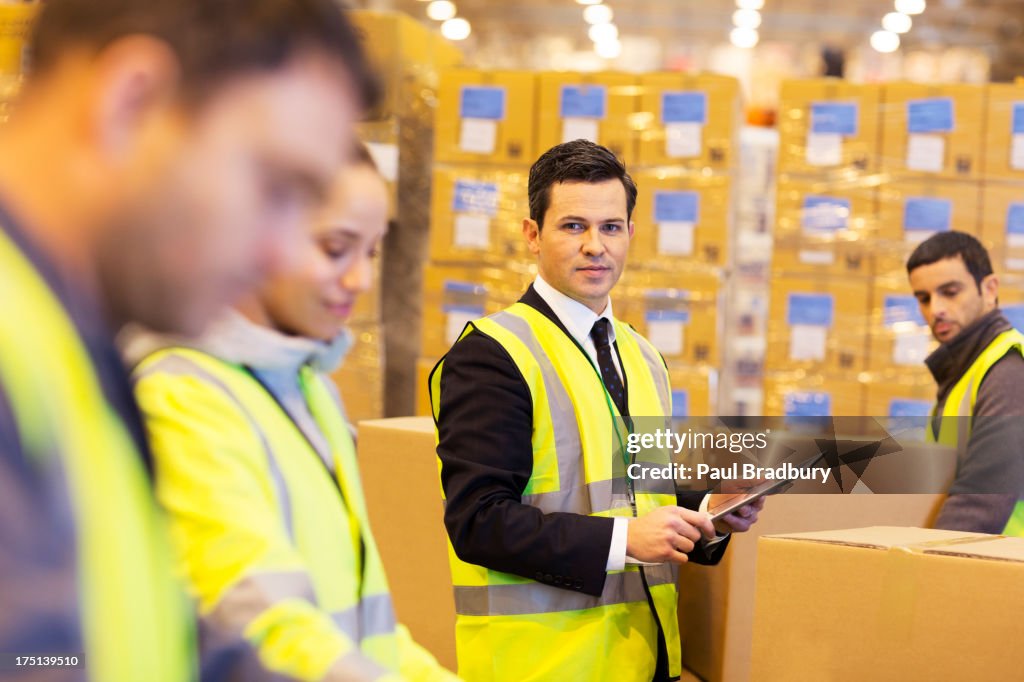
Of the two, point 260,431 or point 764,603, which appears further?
point 764,603

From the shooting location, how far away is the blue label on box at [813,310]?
4.13 m

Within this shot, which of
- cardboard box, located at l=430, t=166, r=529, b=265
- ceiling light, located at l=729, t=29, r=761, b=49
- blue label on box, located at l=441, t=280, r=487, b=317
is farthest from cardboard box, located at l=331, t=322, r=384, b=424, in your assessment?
ceiling light, located at l=729, t=29, r=761, b=49

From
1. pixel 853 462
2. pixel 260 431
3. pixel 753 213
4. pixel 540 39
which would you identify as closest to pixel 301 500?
pixel 260 431

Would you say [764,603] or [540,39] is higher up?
[540,39]

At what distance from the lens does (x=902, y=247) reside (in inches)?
160

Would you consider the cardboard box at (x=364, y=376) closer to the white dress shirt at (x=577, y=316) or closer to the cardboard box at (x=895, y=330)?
the cardboard box at (x=895, y=330)

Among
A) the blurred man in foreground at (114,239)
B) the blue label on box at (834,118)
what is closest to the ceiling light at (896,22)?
the blue label on box at (834,118)

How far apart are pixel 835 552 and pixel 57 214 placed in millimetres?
1325

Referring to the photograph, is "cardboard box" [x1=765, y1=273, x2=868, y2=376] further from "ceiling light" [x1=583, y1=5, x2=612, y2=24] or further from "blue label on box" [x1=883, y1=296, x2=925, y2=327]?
"ceiling light" [x1=583, y1=5, x2=612, y2=24]

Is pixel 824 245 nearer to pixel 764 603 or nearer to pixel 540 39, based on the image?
pixel 764 603

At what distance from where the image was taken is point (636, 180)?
401cm

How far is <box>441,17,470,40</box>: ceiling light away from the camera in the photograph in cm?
1166

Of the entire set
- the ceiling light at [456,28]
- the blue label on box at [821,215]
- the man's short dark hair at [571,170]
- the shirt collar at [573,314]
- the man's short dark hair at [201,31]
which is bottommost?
the shirt collar at [573,314]

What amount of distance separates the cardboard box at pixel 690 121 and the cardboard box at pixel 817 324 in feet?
1.76
